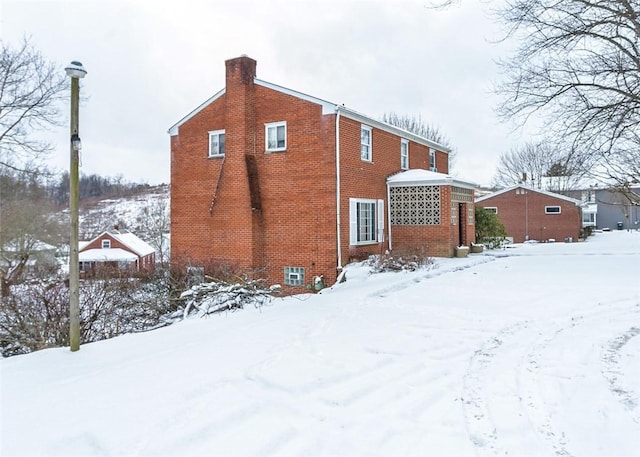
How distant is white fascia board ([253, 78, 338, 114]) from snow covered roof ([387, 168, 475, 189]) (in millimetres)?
4406

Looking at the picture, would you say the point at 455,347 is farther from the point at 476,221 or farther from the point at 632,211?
the point at 632,211

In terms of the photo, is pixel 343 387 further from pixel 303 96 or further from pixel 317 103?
pixel 303 96

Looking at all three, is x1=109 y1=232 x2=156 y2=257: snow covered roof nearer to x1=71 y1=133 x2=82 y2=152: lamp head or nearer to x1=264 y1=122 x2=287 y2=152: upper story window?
x1=264 y1=122 x2=287 y2=152: upper story window

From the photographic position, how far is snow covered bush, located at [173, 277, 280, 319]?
28.9ft

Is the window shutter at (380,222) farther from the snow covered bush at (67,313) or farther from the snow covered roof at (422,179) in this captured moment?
the snow covered bush at (67,313)

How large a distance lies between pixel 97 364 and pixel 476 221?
20.0 meters

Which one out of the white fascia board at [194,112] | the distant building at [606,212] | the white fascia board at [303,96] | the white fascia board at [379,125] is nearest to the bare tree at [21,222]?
the white fascia board at [194,112]

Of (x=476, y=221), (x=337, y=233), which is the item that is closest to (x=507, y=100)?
(x=337, y=233)

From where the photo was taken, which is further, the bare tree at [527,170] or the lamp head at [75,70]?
the bare tree at [527,170]

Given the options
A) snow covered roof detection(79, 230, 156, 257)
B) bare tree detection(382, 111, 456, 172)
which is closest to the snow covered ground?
bare tree detection(382, 111, 456, 172)

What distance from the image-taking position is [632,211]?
5191cm

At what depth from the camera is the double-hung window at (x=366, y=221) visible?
649 inches

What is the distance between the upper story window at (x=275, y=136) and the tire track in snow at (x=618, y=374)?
Answer: 39.9ft

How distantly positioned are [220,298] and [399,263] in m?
6.68
